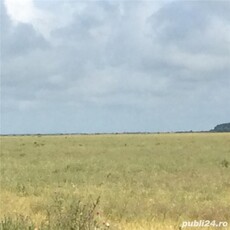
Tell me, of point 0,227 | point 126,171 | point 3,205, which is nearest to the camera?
point 0,227

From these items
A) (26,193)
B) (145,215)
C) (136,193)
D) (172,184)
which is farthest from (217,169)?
(145,215)

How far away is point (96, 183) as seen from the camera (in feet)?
63.1

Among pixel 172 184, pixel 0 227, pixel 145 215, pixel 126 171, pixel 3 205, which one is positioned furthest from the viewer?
pixel 126 171

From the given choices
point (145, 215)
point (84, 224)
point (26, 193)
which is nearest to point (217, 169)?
point (26, 193)

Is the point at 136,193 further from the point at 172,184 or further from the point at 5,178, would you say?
the point at 5,178

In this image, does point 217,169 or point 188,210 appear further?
point 217,169

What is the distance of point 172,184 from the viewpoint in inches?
722

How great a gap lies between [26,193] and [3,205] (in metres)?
2.79

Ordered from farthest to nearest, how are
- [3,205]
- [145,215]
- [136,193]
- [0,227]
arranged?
1. [136,193]
2. [3,205]
3. [145,215]
4. [0,227]

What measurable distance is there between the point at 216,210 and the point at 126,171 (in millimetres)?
10637

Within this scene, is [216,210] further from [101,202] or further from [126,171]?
[126,171]

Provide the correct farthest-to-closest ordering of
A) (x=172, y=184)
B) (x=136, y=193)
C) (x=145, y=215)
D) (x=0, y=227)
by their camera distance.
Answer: (x=172, y=184) < (x=136, y=193) < (x=145, y=215) < (x=0, y=227)

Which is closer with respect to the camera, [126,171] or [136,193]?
[136,193]

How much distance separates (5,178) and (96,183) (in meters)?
3.58
